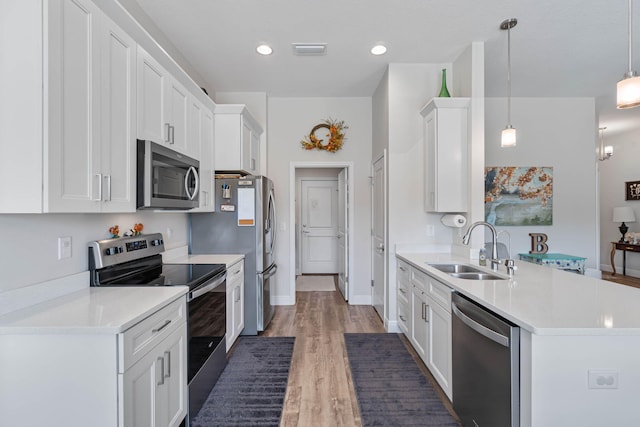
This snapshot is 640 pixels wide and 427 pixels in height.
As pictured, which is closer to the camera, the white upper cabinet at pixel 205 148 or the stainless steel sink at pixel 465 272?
the stainless steel sink at pixel 465 272

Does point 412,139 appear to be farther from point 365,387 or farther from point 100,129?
point 100,129

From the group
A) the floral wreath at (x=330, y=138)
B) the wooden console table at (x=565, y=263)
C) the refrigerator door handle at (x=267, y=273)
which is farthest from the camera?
the floral wreath at (x=330, y=138)

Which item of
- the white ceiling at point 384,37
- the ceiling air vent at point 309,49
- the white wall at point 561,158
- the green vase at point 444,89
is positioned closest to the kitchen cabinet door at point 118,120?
the white ceiling at point 384,37

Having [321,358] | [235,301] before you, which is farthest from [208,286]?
[321,358]

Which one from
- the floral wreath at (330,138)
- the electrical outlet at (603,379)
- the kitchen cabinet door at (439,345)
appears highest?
the floral wreath at (330,138)

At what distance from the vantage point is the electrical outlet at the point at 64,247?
1.61 metres

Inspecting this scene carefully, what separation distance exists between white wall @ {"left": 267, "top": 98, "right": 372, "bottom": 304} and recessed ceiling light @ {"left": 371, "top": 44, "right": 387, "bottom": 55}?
4.02 feet

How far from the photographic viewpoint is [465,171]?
2945mm

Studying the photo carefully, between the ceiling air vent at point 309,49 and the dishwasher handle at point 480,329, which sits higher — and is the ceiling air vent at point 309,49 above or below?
above

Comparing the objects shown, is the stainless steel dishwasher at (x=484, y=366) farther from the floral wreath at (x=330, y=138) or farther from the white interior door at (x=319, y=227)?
the white interior door at (x=319, y=227)

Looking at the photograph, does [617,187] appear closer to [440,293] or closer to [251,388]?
[440,293]

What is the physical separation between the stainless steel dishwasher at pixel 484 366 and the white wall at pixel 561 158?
3241mm

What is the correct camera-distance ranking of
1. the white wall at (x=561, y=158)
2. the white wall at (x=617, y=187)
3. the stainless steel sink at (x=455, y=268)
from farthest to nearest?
1. the white wall at (x=617, y=187)
2. the white wall at (x=561, y=158)
3. the stainless steel sink at (x=455, y=268)

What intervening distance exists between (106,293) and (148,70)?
140 centimetres
